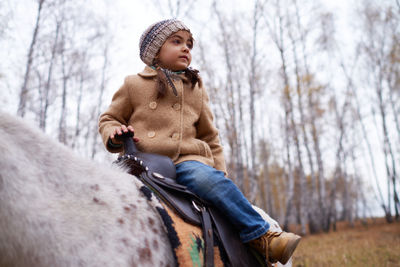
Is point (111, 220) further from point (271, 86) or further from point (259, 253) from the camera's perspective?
point (271, 86)

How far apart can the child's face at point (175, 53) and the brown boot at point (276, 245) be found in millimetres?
1411

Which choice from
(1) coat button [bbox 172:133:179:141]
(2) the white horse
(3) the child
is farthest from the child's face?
(2) the white horse

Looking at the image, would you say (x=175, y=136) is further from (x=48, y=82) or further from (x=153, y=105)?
(x=48, y=82)

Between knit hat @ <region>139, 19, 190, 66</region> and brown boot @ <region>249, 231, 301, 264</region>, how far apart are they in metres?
1.61

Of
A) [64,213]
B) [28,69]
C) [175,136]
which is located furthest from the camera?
[28,69]

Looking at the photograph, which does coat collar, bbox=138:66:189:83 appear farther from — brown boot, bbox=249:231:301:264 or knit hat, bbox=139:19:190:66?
brown boot, bbox=249:231:301:264

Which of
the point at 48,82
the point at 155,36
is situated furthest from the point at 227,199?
the point at 48,82

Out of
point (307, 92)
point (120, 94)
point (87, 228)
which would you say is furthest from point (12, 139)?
point (307, 92)

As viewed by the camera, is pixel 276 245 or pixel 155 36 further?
pixel 155 36

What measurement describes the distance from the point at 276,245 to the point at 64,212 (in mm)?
1223

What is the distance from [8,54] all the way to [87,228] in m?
10.5

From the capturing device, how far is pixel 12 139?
1.15 meters

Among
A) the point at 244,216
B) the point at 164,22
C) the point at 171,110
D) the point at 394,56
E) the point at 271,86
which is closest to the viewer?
the point at 244,216

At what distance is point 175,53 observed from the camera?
2252 millimetres
